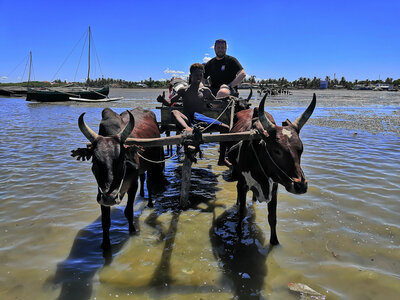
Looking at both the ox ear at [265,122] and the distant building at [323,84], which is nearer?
the ox ear at [265,122]

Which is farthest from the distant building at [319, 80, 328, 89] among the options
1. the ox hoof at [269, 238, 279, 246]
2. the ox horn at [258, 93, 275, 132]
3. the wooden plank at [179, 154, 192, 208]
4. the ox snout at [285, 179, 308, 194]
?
the ox snout at [285, 179, 308, 194]

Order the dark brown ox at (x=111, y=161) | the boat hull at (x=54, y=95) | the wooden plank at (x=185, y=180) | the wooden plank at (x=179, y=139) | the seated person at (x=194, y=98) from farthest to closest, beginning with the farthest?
1. the boat hull at (x=54, y=95)
2. the seated person at (x=194, y=98)
3. the wooden plank at (x=185, y=180)
4. the wooden plank at (x=179, y=139)
5. the dark brown ox at (x=111, y=161)

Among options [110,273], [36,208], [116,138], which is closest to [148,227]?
[110,273]

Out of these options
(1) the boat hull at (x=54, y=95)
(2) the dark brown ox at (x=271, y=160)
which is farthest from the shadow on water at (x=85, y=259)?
(1) the boat hull at (x=54, y=95)

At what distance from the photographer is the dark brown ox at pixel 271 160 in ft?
11.0

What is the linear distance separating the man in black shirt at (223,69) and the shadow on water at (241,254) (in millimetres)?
3997

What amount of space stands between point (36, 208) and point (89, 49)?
126ft

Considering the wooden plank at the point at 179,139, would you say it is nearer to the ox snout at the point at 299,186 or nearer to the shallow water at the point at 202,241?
the ox snout at the point at 299,186

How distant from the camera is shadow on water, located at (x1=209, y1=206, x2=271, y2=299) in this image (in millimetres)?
3471

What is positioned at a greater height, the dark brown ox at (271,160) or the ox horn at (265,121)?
the ox horn at (265,121)

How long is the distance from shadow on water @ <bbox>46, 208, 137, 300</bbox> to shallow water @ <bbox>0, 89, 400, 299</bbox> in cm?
2

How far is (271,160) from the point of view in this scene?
11.8 feet

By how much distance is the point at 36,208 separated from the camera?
220 inches

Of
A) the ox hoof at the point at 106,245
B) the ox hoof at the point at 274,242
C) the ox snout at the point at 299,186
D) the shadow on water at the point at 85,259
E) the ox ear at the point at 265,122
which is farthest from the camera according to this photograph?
the ox hoof at the point at 274,242
